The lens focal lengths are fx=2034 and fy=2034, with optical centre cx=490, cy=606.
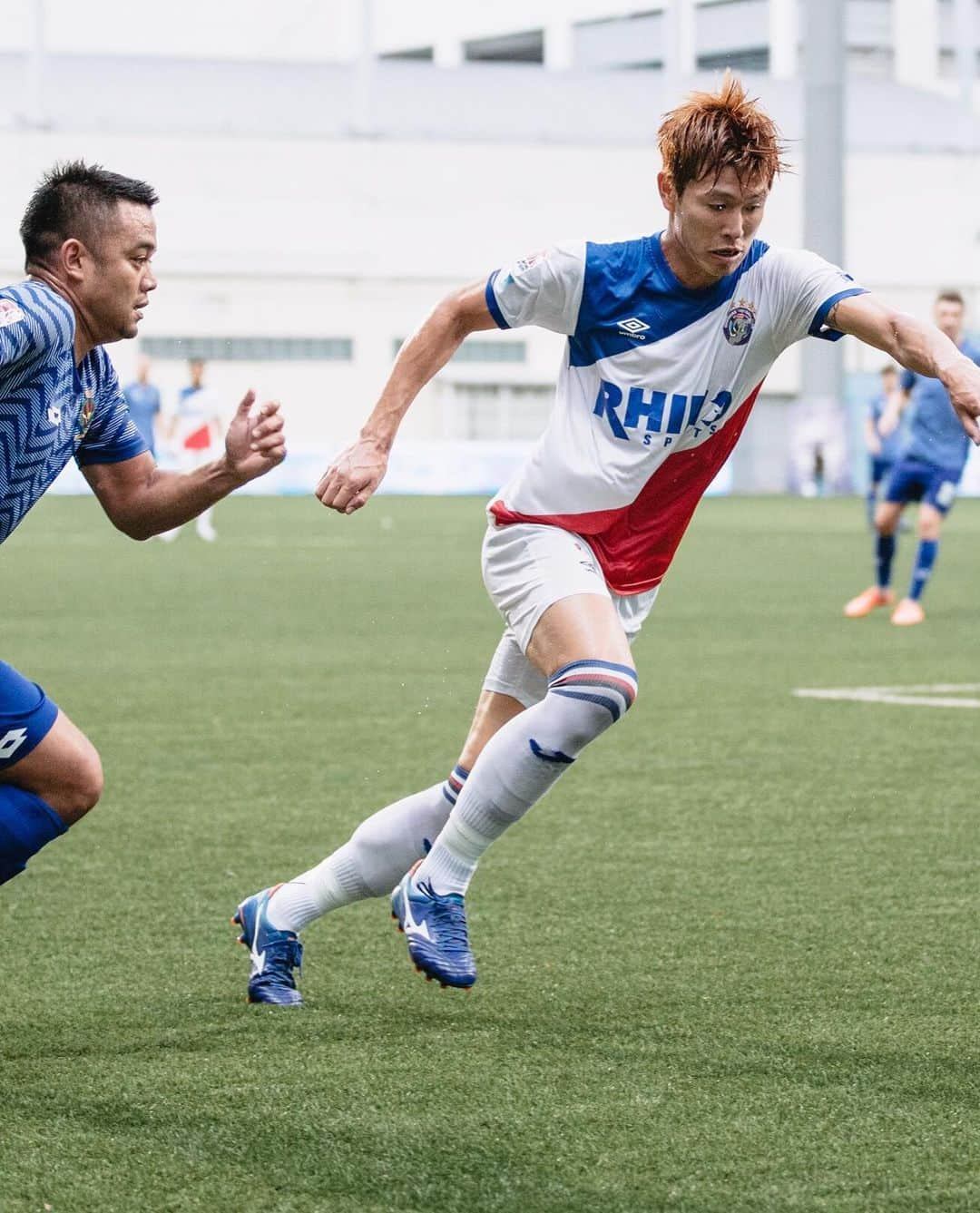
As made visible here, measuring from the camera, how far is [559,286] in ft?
14.8

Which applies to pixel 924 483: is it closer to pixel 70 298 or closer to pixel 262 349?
pixel 70 298

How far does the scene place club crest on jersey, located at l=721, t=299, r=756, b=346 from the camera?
178 inches

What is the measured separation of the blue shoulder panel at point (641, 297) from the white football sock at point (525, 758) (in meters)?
0.77

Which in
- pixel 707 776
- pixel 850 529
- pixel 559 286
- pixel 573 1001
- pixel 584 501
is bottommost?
pixel 850 529

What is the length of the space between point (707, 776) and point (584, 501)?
327cm

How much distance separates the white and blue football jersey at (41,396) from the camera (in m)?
3.65

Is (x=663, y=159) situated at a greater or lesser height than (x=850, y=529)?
greater

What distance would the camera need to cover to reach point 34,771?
4.00 meters

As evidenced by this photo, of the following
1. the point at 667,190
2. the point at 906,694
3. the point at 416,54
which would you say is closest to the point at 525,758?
the point at 667,190

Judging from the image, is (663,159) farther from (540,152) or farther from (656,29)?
(656,29)

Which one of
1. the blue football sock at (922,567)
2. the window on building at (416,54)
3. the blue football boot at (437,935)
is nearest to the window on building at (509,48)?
the window on building at (416,54)

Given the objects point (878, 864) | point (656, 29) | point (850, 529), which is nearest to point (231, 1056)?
point (878, 864)

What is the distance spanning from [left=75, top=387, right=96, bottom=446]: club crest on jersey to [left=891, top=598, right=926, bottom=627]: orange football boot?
1064cm

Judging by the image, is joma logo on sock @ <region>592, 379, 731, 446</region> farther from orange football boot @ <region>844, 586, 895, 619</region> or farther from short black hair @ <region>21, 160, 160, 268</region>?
orange football boot @ <region>844, 586, 895, 619</region>
